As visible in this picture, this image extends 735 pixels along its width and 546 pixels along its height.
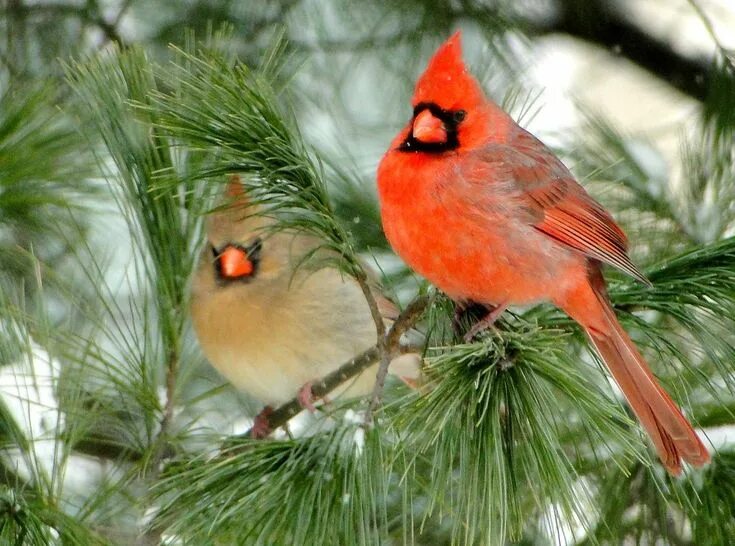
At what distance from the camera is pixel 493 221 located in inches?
70.0

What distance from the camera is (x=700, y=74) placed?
272 cm

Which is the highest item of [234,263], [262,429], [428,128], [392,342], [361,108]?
[428,128]

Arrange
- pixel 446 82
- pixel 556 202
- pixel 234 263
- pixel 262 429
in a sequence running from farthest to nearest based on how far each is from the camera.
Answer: pixel 234 263, pixel 262 429, pixel 556 202, pixel 446 82

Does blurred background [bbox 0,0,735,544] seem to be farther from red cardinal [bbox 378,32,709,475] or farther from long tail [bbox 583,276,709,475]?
long tail [bbox 583,276,709,475]

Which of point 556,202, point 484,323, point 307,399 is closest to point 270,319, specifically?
point 307,399

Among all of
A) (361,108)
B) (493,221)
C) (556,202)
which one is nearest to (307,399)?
(493,221)

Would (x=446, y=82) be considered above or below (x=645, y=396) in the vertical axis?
above

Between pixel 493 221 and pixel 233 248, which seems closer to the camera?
pixel 493 221

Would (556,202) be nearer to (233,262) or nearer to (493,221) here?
(493,221)

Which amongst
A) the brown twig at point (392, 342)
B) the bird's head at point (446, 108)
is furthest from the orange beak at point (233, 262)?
the brown twig at point (392, 342)

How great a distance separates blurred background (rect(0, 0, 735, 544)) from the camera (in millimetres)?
2074

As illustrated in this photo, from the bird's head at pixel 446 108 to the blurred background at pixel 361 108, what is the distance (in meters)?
0.08

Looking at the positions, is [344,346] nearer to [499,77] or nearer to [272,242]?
[272,242]

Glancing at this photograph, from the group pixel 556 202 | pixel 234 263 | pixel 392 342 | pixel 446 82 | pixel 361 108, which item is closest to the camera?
pixel 392 342
